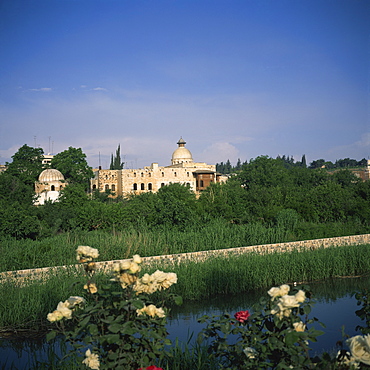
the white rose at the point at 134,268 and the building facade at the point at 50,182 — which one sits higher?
the building facade at the point at 50,182

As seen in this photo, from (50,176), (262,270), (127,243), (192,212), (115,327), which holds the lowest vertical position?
(262,270)

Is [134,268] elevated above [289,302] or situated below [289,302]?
above

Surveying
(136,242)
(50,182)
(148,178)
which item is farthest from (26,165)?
(136,242)

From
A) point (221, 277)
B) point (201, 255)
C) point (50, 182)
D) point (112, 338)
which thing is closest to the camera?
point (112, 338)

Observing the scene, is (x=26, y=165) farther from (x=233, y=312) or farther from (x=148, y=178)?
(x=233, y=312)

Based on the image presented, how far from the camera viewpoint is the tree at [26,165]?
35.5 m

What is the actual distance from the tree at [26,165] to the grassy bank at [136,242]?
2265cm

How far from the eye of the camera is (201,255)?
12.1 m

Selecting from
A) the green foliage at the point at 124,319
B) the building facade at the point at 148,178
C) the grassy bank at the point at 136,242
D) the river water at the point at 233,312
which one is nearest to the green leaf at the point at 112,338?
the green foliage at the point at 124,319

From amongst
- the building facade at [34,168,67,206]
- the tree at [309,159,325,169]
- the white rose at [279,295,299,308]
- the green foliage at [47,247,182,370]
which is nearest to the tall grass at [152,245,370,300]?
the green foliage at [47,247,182,370]

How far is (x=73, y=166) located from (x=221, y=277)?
29.9 metres

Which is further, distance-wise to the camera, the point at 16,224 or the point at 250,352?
the point at 16,224

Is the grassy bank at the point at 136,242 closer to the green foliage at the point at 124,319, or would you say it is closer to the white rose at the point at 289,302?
the green foliage at the point at 124,319

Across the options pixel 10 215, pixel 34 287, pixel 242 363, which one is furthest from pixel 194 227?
pixel 242 363
